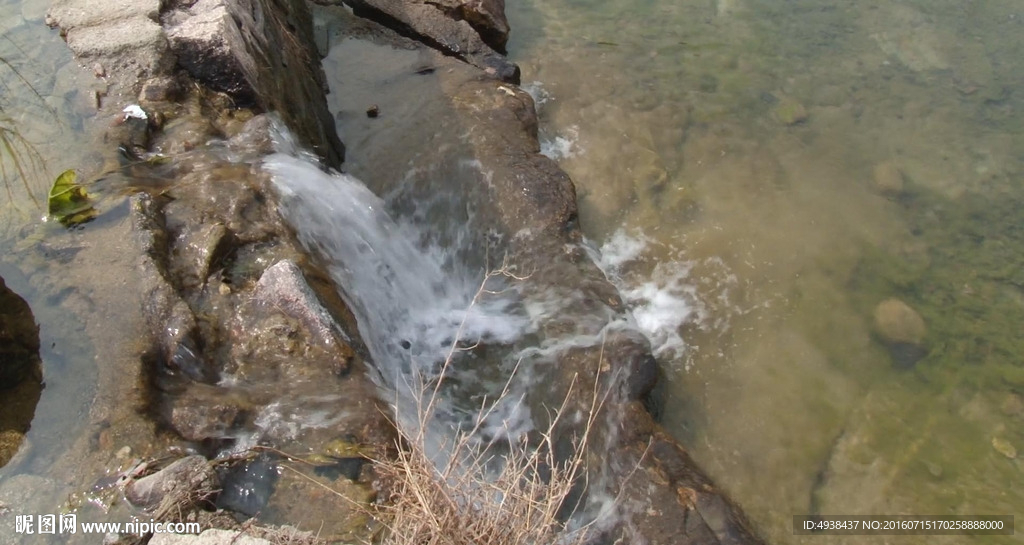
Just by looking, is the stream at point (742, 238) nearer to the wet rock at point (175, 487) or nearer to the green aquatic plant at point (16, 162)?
the green aquatic plant at point (16, 162)

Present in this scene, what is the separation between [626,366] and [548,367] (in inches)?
15.5

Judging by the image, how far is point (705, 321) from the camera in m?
4.15

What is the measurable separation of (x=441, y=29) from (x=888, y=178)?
3274 millimetres

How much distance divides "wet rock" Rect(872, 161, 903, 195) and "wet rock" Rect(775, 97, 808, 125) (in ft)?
2.11

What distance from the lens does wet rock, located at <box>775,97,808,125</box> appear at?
532 cm

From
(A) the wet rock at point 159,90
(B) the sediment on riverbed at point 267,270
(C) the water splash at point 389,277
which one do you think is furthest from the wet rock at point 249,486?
(A) the wet rock at point 159,90

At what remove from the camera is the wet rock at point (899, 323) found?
405 centimetres

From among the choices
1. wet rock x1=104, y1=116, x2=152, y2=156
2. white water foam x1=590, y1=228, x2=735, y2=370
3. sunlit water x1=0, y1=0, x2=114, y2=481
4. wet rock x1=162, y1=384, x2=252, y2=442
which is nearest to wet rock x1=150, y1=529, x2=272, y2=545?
wet rock x1=162, y1=384, x2=252, y2=442

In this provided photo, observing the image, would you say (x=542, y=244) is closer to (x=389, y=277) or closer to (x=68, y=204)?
(x=389, y=277)

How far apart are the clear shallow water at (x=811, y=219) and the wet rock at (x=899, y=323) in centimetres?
6

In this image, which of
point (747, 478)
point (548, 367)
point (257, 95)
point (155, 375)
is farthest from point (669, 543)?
point (257, 95)

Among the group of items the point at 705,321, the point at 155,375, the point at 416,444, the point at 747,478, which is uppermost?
the point at 416,444

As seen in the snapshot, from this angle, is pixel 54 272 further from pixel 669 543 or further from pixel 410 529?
pixel 669 543

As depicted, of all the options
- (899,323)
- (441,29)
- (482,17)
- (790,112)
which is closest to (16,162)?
(441,29)
